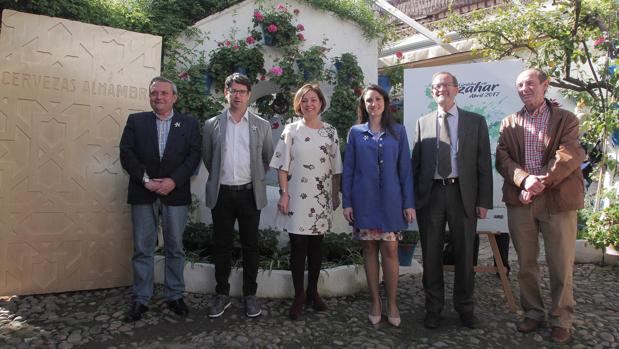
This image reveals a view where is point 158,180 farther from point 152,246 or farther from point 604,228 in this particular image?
point 604,228

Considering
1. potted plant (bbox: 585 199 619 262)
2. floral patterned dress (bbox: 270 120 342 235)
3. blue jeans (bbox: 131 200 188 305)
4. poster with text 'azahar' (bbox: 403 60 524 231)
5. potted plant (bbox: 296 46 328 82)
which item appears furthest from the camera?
potted plant (bbox: 296 46 328 82)

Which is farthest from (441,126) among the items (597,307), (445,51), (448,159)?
(445,51)

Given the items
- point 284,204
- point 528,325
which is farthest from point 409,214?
point 528,325

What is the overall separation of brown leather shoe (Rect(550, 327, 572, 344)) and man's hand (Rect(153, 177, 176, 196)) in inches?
113

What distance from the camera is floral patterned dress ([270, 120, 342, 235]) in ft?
10.6

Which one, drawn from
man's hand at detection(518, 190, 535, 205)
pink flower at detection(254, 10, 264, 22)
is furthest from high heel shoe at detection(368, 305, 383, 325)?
pink flower at detection(254, 10, 264, 22)

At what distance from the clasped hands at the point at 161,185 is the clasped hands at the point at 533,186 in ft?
8.18

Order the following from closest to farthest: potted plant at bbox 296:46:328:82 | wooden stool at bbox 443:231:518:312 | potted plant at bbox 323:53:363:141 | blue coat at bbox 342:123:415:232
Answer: blue coat at bbox 342:123:415:232 < wooden stool at bbox 443:231:518:312 < potted plant at bbox 296:46:328:82 < potted plant at bbox 323:53:363:141

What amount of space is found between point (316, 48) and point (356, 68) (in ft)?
1.77

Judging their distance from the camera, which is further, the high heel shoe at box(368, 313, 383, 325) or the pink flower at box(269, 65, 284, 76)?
the pink flower at box(269, 65, 284, 76)

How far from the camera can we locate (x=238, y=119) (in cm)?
338

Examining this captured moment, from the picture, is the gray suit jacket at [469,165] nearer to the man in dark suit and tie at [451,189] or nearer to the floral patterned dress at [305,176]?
the man in dark suit and tie at [451,189]

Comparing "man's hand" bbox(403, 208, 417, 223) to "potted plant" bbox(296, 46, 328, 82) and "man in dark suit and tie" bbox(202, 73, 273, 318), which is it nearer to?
"man in dark suit and tie" bbox(202, 73, 273, 318)

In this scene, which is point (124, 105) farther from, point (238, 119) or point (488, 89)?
point (488, 89)
